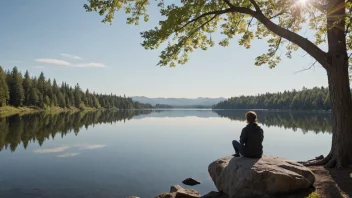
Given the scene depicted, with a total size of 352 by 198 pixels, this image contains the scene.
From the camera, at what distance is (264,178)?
9.21 m

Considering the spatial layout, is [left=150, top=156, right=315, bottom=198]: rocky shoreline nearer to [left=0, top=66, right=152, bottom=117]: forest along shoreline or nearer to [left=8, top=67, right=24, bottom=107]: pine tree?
[left=0, top=66, right=152, bottom=117]: forest along shoreline

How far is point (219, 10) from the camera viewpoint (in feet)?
45.0

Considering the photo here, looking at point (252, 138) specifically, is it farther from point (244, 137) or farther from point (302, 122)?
point (302, 122)

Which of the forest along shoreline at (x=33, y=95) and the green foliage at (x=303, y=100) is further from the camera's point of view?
the green foliage at (x=303, y=100)

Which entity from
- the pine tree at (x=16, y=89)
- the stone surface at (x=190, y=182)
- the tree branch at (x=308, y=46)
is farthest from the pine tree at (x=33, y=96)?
the tree branch at (x=308, y=46)

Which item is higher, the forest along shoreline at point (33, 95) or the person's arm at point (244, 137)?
the forest along shoreline at point (33, 95)

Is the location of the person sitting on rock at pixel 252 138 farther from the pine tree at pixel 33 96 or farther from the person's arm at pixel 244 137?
the pine tree at pixel 33 96

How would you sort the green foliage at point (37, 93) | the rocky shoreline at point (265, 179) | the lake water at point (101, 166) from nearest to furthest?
the rocky shoreline at point (265, 179)
the lake water at point (101, 166)
the green foliage at point (37, 93)

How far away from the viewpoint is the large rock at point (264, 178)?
360 inches

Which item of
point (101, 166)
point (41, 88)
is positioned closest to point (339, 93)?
point (101, 166)

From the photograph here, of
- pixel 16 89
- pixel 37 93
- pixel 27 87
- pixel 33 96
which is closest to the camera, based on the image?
pixel 16 89

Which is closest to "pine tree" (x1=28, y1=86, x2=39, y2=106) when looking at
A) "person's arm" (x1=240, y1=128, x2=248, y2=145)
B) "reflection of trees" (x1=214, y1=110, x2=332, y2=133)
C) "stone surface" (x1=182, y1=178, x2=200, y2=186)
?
"reflection of trees" (x1=214, y1=110, x2=332, y2=133)

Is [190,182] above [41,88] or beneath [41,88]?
beneath

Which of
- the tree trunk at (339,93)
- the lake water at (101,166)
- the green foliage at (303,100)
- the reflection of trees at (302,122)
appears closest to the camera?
the tree trunk at (339,93)
